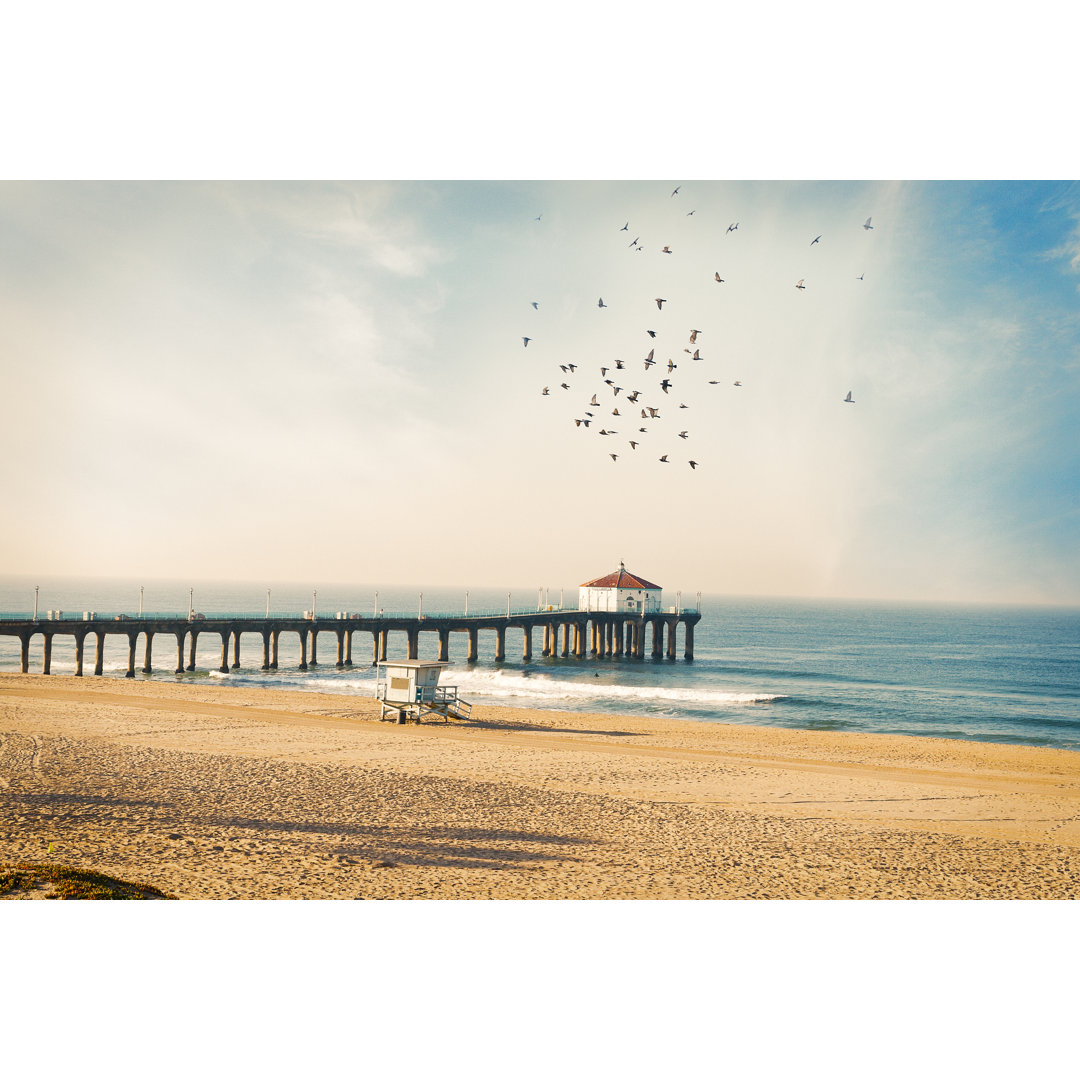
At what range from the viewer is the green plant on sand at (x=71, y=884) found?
6164 millimetres

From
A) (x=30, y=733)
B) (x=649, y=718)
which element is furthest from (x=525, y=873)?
(x=649, y=718)

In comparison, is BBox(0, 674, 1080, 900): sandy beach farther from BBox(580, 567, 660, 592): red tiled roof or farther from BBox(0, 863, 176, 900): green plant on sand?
BBox(580, 567, 660, 592): red tiled roof

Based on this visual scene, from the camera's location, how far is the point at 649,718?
2302 cm

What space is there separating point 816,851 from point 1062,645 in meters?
68.6

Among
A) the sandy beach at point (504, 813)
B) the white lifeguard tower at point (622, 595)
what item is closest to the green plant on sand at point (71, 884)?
the sandy beach at point (504, 813)

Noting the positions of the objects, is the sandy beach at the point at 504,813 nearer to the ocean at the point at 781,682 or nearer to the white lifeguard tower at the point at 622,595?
the ocean at the point at 781,682

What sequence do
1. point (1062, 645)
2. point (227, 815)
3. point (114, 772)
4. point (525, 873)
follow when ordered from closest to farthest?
point (525, 873) → point (227, 815) → point (114, 772) → point (1062, 645)

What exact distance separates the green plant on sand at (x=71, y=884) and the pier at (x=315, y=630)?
25943mm

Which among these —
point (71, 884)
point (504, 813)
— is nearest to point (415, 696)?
point (504, 813)

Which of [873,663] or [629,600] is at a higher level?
[629,600]

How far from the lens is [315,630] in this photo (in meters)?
37.2

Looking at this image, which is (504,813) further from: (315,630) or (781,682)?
(315,630)

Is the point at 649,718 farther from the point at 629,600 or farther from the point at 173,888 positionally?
the point at 629,600

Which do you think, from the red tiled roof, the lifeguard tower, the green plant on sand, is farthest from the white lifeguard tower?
the green plant on sand
